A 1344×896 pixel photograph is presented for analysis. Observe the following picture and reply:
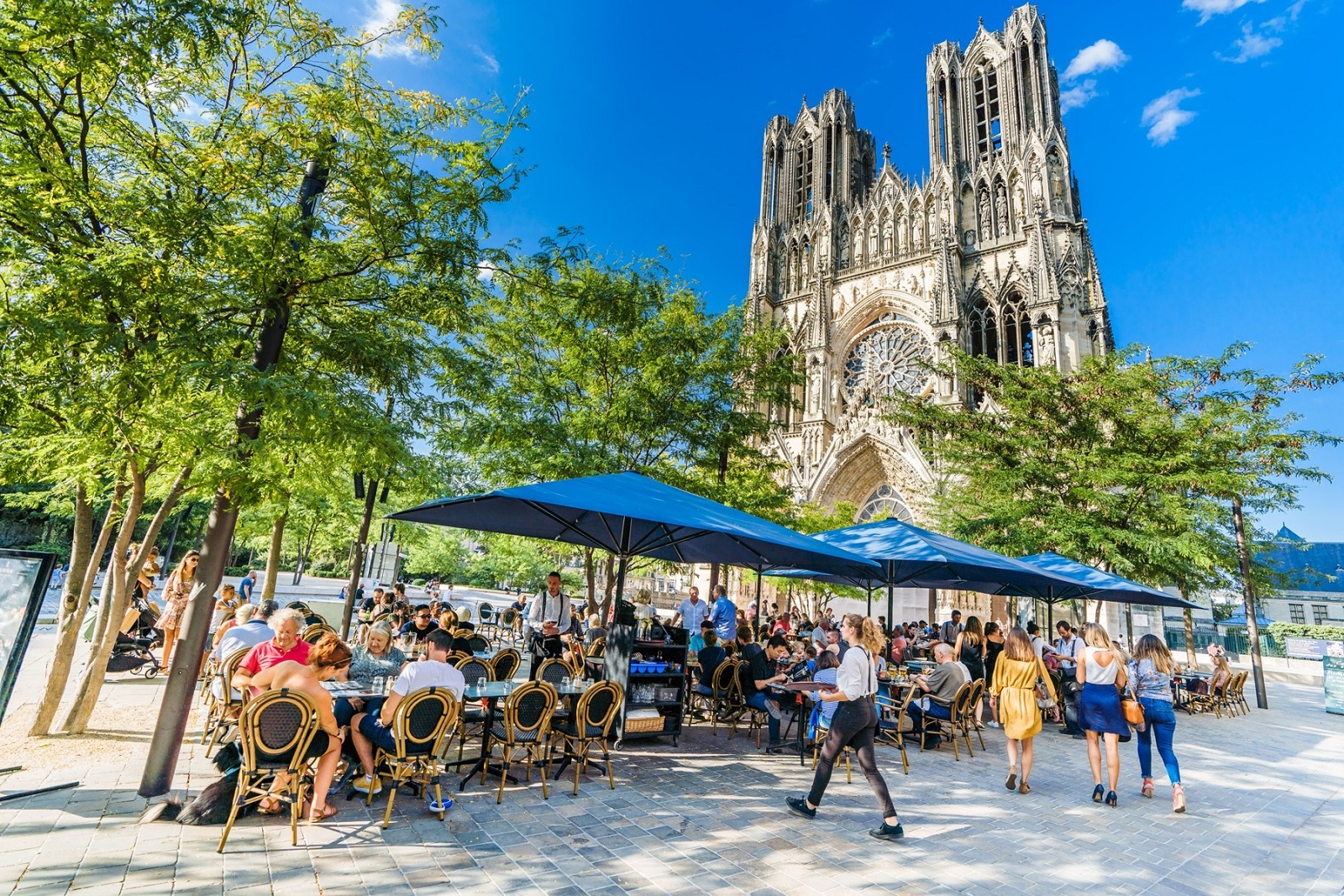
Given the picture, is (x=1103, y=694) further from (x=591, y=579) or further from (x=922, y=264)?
(x=922, y=264)

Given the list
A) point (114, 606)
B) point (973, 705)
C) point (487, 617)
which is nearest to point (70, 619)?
point (114, 606)

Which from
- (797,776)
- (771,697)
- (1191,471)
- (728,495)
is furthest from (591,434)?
(1191,471)

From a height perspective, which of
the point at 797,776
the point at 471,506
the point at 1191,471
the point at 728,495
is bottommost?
the point at 797,776

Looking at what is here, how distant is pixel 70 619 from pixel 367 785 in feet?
12.5

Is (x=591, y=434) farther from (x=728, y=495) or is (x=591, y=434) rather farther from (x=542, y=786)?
(x=542, y=786)

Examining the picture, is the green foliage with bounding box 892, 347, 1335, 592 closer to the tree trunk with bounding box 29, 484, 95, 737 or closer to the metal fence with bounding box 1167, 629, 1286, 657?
the metal fence with bounding box 1167, 629, 1286, 657

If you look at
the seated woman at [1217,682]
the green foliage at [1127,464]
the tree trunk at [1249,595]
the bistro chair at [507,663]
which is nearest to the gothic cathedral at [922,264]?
the green foliage at [1127,464]

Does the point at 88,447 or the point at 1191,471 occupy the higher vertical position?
the point at 1191,471

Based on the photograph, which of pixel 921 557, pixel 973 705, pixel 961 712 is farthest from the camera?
pixel 973 705

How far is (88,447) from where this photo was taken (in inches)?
194

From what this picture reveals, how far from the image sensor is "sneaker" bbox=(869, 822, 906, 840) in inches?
176

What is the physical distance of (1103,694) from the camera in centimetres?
572

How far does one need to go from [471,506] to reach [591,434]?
15.5ft

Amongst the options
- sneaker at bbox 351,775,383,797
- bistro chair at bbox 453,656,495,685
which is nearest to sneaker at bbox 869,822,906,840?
sneaker at bbox 351,775,383,797
